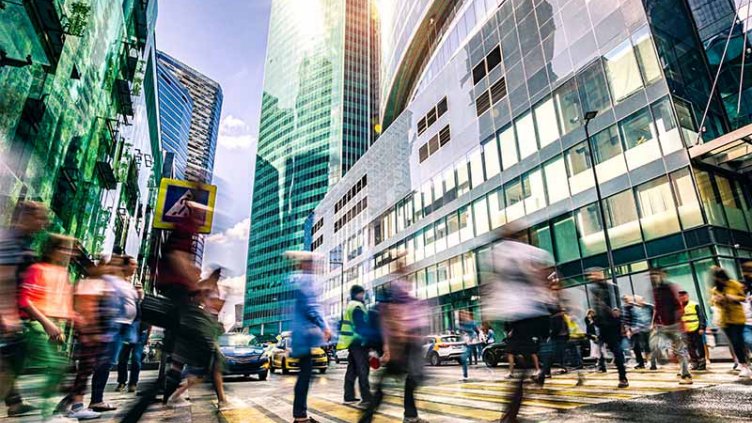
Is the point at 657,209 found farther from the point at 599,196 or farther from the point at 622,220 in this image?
the point at 599,196

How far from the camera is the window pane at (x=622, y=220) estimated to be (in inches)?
679

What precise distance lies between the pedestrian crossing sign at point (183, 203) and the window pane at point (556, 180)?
19.7 meters

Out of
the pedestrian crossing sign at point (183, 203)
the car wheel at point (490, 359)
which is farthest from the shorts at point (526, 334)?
the car wheel at point (490, 359)

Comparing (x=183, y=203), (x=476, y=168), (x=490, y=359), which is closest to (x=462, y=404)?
(x=183, y=203)

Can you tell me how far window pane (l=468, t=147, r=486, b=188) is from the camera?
26.6 meters

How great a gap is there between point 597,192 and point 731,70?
358 inches

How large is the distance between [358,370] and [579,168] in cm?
1786

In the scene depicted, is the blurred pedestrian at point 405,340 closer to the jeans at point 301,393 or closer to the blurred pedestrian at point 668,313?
the jeans at point 301,393

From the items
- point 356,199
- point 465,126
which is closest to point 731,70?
point 465,126

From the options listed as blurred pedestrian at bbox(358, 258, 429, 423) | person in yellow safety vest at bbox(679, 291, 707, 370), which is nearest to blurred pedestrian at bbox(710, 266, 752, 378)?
person in yellow safety vest at bbox(679, 291, 707, 370)

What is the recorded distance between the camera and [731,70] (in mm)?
18906

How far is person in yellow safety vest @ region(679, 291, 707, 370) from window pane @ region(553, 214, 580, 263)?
11.2 metres

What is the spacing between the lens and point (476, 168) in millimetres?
27078

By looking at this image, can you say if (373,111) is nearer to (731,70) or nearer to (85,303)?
(731,70)
